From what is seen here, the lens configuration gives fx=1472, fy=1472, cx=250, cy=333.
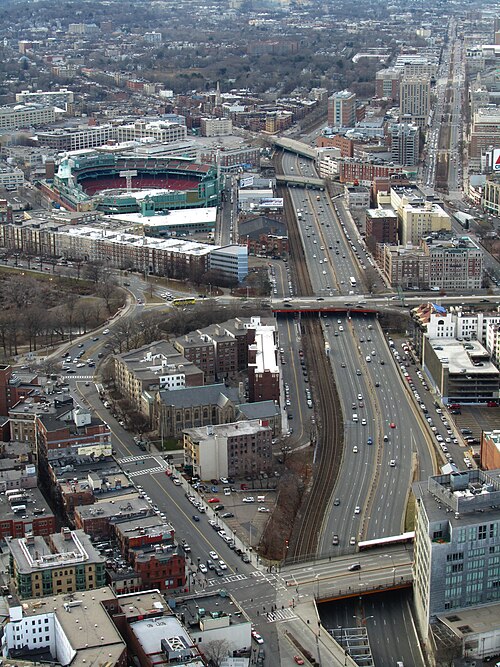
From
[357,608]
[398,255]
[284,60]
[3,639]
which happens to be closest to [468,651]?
[357,608]

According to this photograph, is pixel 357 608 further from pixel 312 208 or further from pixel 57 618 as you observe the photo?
pixel 312 208

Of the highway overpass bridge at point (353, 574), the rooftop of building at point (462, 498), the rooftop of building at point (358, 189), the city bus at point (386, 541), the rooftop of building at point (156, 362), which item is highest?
the rooftop of building at point (462, 498)

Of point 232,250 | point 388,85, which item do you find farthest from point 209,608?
point 388,85

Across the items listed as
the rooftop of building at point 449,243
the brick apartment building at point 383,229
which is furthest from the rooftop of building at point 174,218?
the rooftop of building at point 449,243

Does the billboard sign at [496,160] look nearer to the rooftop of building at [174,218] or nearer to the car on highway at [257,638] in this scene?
the rooftop of building at [174,218]

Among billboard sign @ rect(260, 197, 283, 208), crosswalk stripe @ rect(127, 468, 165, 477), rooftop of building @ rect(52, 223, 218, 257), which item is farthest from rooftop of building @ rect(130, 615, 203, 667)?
billboard sign @ rect(260, 197, 283, 208)

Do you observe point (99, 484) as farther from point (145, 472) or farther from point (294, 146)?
point (294, 146)

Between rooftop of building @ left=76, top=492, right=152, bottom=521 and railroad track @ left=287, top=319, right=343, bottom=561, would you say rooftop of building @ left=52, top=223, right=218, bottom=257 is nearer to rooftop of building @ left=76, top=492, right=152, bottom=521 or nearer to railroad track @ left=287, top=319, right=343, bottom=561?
railroad track @ left=287, top=319, right=343, bottom=561
